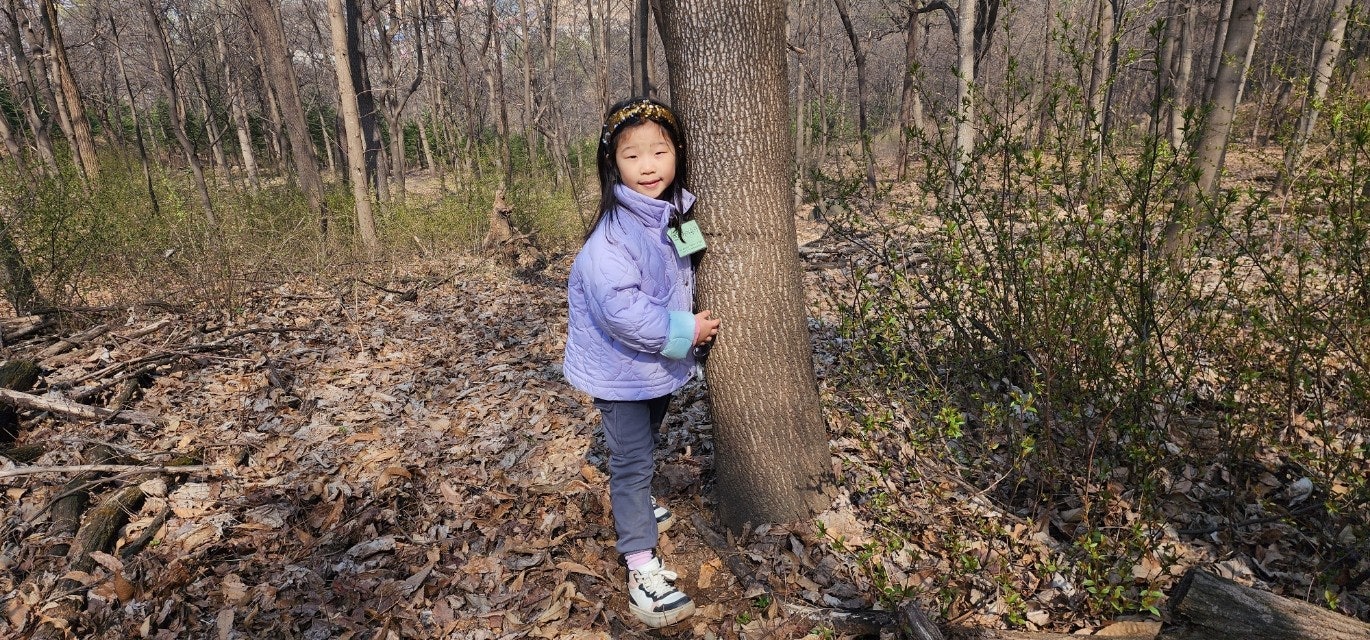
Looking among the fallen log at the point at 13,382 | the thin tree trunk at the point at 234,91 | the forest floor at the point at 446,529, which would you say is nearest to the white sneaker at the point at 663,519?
the forest floor at the point at 446,529

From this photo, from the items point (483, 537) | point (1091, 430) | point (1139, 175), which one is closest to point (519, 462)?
point (483, 537)

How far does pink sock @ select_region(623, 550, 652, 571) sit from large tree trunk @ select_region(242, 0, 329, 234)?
817 centimetres

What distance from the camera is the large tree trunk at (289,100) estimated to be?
29.5 ft

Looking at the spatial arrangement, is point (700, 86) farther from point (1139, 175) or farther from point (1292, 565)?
point (1292, 565)

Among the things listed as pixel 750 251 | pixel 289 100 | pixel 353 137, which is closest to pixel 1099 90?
pixel 750 251

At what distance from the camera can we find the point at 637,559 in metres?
2.55

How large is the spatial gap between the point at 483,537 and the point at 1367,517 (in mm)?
3576

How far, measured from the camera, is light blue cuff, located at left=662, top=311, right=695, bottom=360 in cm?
225

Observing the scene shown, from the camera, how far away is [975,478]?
293cm

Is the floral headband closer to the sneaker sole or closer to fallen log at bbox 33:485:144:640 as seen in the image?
the sneaker sole

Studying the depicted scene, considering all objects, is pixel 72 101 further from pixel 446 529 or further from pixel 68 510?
pixel 446 529

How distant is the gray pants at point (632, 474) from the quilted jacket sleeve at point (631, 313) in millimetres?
370

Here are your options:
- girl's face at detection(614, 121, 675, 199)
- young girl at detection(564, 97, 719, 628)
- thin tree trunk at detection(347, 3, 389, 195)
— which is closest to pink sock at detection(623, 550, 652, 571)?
young girl at detection(564, 97, 719, 628)

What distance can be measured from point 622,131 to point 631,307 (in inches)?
25.2
